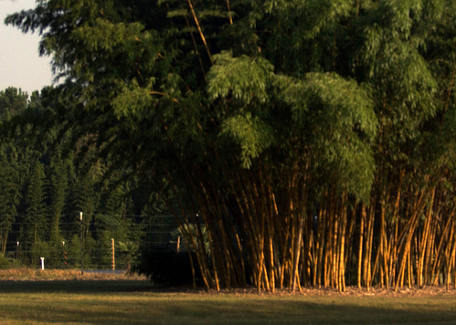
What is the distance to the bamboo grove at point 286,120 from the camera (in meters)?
10.3

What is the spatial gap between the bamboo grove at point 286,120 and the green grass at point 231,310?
1.46 metres

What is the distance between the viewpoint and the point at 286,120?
35.6 ft

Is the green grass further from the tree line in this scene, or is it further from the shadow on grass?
the tree line

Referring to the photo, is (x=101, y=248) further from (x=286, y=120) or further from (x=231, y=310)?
(x=231, y=310)

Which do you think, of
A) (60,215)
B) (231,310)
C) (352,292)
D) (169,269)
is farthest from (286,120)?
(60,215)

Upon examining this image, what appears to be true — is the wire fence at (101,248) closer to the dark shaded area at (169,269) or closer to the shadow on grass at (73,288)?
the shadow on grass at (73,288)

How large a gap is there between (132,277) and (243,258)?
8.84 meters

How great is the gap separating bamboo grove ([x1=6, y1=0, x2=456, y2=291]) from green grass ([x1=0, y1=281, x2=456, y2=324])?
4.80 ft

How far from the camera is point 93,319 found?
8.45 metres

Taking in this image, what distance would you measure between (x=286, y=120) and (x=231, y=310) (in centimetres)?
288

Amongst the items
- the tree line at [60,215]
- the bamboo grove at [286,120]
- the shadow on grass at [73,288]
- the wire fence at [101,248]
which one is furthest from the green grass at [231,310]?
the tree line at [60,215]

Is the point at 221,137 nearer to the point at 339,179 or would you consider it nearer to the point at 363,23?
the point at 339,179

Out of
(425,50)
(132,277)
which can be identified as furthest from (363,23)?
(132,277)

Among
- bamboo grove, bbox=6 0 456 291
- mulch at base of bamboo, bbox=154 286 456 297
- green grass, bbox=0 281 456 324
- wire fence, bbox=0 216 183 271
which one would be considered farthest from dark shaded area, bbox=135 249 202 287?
wire fence, bbox=0 216 183 271
